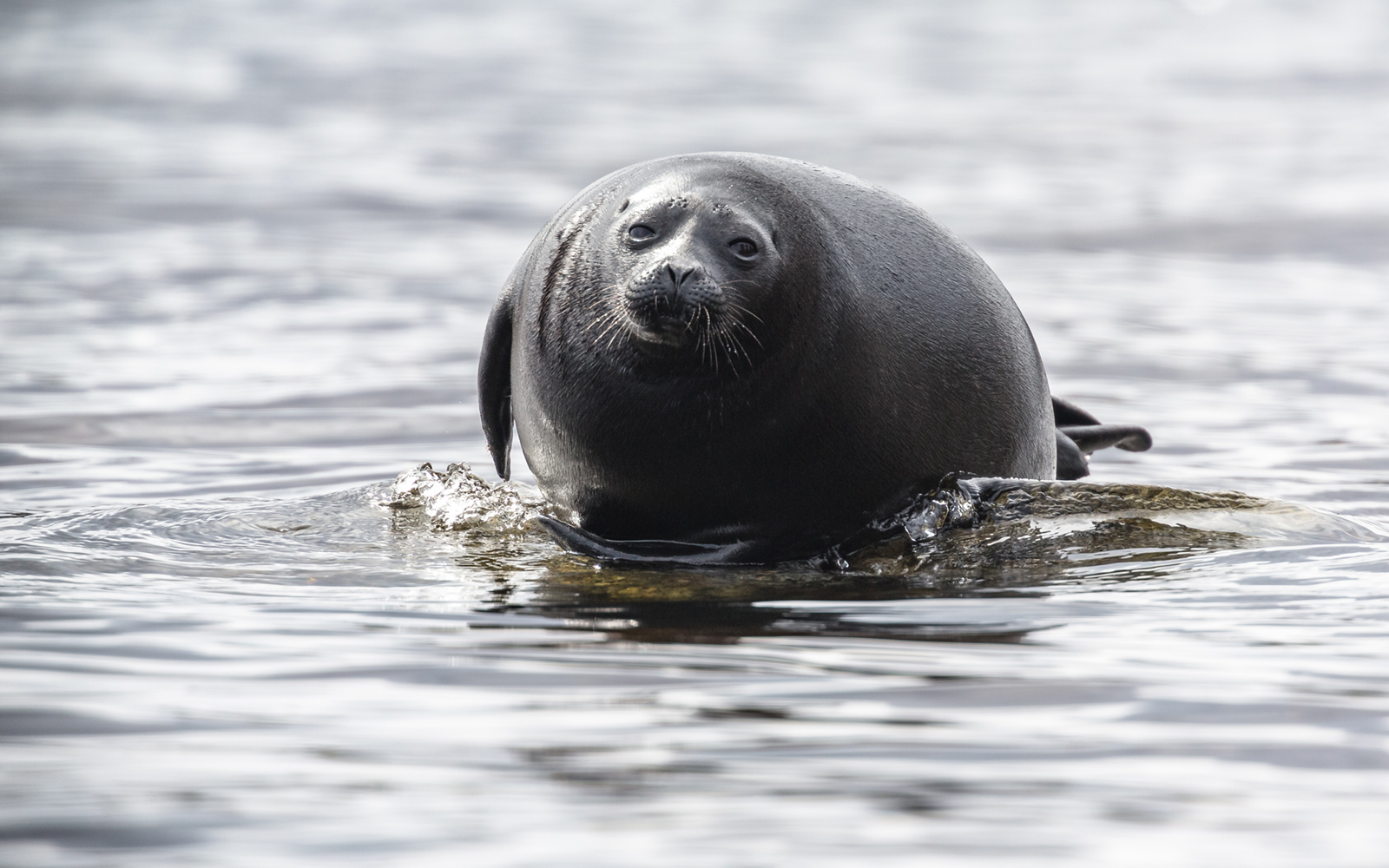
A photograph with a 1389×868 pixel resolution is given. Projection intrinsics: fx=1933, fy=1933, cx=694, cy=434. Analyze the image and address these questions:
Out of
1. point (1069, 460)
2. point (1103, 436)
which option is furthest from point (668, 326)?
point (1103, 436)

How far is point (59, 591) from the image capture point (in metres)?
5.59

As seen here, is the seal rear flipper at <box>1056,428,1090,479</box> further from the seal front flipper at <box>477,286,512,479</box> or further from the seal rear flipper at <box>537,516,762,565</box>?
the seal front flipper at <box>477,286,512,479</box>

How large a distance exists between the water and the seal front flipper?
47cm

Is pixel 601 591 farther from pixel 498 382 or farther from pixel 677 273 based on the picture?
pixel 498 382

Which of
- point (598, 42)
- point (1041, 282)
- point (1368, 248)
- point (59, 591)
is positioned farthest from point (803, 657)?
point (598, 42)

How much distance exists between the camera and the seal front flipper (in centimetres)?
709

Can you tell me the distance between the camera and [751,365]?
20.0 feet

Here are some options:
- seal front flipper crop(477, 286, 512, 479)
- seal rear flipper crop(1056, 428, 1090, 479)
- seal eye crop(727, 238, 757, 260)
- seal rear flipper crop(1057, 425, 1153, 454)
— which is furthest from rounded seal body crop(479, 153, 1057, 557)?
seal rear flipper crop(1057, 425, 1153, 454)

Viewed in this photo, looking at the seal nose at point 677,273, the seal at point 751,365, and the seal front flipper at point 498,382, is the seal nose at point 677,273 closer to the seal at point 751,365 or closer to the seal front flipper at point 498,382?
the seal at point 751,365

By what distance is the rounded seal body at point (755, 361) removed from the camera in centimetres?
605

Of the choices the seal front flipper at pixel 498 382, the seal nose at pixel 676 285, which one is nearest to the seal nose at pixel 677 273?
the seal nose at pixel 676 285

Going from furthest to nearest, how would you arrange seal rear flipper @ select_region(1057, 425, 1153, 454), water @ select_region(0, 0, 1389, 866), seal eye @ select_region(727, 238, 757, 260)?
seal rear flipper @ select_region(1057, 425, 1153, 454) → seal eye @ select_region(727, 238, 757, 260) → water @ select_region(0, 0, 1389, 866)

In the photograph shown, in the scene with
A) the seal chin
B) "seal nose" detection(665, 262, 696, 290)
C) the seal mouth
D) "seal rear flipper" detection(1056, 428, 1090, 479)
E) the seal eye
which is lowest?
"seal rear flipper" detection(1056, 428, 1090, 479)

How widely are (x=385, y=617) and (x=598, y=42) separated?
38.6m
